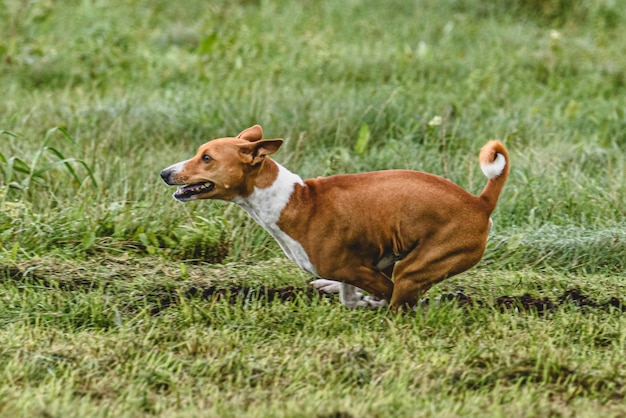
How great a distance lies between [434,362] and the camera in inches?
172

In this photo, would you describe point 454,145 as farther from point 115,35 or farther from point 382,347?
point 115,35

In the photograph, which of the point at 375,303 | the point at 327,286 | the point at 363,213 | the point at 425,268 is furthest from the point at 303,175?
the point at 425,268

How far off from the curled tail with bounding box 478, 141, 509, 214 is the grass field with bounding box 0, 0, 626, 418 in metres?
0.62

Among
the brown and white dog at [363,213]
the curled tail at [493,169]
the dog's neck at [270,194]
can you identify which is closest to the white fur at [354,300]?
the brown and white dog at [363,213]

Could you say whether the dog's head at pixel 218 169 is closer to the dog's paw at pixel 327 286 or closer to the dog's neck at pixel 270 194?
the dog's neck at pixel 270 194

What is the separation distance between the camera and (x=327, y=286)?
5363 mm

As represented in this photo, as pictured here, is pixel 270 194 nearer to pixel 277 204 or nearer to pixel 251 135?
pixel 277 204

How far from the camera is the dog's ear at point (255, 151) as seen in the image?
477 centimetres

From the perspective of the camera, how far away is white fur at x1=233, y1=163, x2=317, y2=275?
4.88 m

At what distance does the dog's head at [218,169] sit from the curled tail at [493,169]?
104cm

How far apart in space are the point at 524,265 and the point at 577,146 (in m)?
1.85

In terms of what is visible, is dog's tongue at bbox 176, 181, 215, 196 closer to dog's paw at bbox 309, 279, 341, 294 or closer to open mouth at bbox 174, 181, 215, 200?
open mouth at bbox 174, 181, 215, 200

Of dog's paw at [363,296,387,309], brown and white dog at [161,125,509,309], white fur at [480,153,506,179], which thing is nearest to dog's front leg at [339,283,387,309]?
dog's paw at [363,296,387,309]

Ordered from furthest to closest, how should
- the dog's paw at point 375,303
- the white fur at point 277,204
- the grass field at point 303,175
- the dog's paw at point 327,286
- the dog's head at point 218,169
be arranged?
the dog's paw at point 327,286, the dog's paw at point 375,303, the white fur at point 277,204, the dog's head at point 218,169, the grass field at point 303,175
